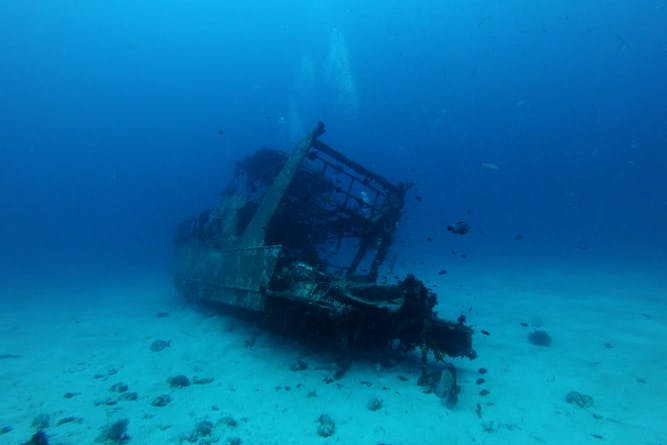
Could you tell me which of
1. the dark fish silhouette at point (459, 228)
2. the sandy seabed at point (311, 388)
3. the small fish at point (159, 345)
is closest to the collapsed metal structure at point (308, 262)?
the sandy seabed at point (311, 388)

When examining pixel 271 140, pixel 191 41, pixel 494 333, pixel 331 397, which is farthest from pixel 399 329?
pixel 191 41

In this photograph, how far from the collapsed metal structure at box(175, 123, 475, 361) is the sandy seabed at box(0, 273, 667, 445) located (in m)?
0.86

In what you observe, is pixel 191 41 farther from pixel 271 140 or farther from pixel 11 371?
pixel 11 371

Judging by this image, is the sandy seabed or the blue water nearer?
the sandy seabed

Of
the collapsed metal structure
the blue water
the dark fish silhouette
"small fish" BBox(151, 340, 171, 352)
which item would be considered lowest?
"small fish" BBox(151, 340, 171, 352)

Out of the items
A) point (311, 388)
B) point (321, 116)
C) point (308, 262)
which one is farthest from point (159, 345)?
point (321, 116)

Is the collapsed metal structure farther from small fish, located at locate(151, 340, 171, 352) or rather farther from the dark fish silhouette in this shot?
the dark fish silhouette

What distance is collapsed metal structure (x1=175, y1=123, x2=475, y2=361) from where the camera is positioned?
6.11 metres

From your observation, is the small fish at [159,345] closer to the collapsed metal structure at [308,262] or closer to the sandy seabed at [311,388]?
the sandy seabed at [311,388]

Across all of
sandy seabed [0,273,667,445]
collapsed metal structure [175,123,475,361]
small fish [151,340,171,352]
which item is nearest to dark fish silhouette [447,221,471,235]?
collapsed metal structure [175,123,475,361]

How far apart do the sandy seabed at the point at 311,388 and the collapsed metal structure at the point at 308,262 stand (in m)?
0.86

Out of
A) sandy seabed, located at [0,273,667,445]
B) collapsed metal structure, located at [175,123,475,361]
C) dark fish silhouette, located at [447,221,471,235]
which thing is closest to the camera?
sandy seabed, located at [0,273,667,445]

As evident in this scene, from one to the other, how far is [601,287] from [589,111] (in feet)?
584

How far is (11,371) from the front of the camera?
8016mm
